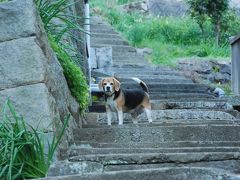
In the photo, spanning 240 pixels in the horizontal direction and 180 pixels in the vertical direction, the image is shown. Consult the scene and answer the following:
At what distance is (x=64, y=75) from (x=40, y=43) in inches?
36.5

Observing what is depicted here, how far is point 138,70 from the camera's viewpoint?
11922 millimetres

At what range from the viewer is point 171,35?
17.5m

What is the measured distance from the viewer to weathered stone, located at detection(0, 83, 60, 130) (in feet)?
12.1

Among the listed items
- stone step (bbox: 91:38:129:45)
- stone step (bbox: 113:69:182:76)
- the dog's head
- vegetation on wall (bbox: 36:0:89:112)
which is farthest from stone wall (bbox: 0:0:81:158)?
stone step (bbox: 91:38:129:45)

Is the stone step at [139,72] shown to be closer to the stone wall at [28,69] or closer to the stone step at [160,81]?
the stone step at [160,81]

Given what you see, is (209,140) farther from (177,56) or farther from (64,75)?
(177,56)

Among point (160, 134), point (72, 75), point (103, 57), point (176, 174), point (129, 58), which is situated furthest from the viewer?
point (129, 58)

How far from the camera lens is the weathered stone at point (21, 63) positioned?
3.85m

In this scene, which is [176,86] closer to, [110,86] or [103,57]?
[103,57]

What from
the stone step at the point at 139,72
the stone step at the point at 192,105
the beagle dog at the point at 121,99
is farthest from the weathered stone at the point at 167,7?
the beagle dog at the point at 121,99

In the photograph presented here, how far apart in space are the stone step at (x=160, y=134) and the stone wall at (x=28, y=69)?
0.53 meters

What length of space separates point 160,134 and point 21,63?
1.28 m

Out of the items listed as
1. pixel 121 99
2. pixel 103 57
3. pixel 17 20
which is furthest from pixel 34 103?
pixel 103 57

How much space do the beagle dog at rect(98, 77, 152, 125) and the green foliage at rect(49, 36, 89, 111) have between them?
87cm
